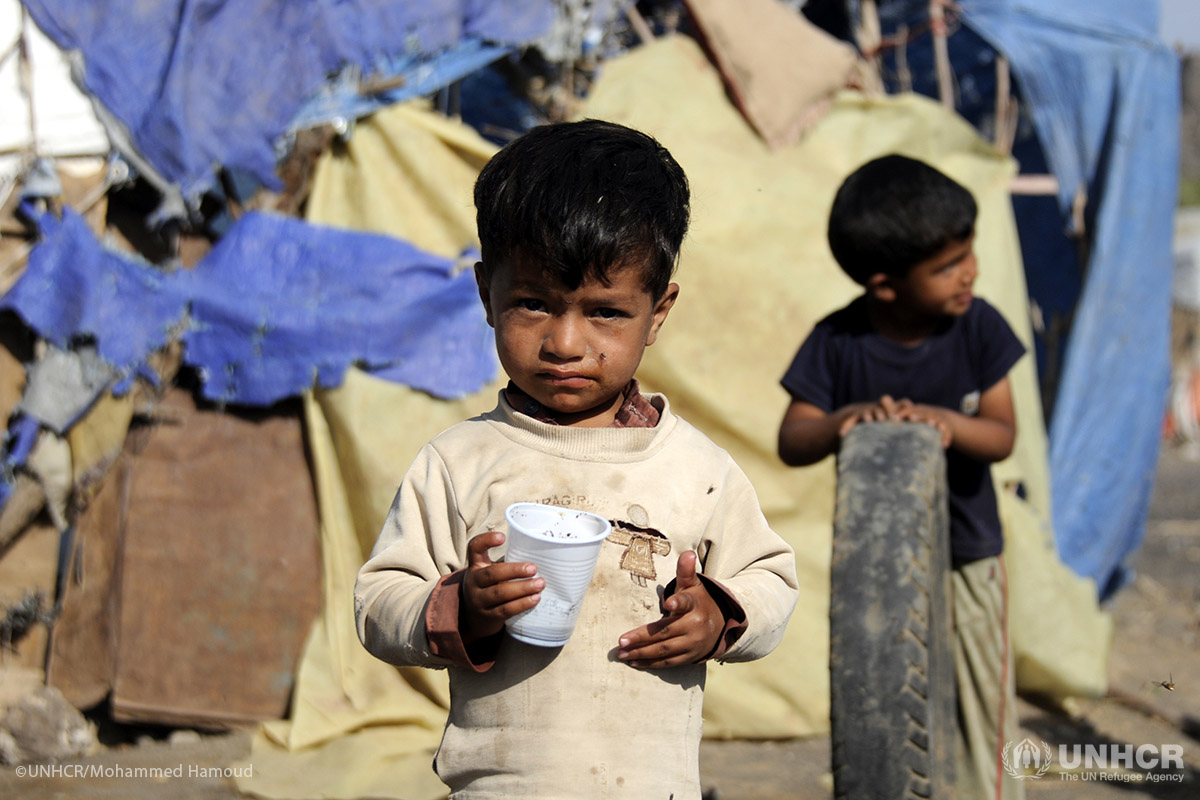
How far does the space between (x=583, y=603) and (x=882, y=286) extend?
1.56m

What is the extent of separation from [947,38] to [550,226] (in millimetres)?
5818

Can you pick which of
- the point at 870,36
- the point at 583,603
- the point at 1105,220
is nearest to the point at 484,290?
the point at 583,603

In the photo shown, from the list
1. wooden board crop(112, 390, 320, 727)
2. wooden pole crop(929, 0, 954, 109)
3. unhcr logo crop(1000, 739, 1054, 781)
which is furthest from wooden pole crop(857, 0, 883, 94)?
wooden board crop(112, 390, 320, 727)

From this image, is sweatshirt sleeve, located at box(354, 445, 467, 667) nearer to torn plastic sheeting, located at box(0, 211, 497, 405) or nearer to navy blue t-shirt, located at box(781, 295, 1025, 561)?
navy blue t-shirt, located at box(781, 295, 1025, 561)

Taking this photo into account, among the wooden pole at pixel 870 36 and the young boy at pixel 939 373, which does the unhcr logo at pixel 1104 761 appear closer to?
the young boy at pixel 939 373

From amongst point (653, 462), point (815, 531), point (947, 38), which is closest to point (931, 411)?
point (653, 462)

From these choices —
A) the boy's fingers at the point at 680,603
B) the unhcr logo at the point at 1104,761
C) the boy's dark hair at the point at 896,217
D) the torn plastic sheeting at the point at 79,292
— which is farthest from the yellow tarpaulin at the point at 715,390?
the boy's fingers at the point at 680,603

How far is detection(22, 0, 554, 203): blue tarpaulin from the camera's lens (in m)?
4.09

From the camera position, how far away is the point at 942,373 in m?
2.80

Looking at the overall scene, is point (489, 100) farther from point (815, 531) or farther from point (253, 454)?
point (815, 531)

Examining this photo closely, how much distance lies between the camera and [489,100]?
5.66 m

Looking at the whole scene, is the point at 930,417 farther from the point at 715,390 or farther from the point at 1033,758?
the point at 1033,758

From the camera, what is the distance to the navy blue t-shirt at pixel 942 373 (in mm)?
2811

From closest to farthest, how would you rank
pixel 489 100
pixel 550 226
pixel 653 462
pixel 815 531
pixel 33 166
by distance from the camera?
pixel 550 226, pixel 653 462, pixel 33 166, pixel 815 531, pixel 489 100
